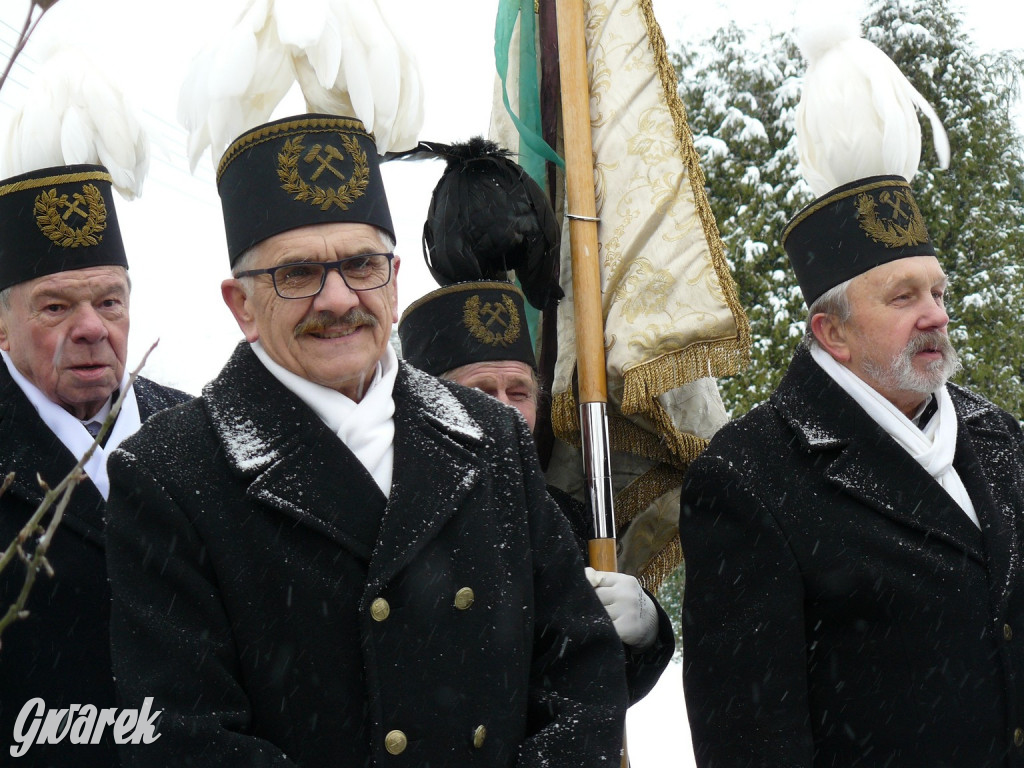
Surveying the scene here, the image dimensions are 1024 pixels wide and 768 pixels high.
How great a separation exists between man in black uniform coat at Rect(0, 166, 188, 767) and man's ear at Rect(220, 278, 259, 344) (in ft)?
1.76

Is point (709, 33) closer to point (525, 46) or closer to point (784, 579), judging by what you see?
point (525, 46)

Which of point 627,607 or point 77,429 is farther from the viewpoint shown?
point 627,607

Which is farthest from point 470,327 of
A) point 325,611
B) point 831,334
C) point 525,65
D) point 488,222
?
point 325,611

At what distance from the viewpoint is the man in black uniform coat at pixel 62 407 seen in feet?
9.25

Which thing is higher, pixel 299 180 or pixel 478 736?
pixel 299 180

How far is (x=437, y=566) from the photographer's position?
247 cm

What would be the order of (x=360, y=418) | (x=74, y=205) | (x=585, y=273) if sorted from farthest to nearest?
(x=585, y=273) < (x=74, y=205) < (x=360, y=418)

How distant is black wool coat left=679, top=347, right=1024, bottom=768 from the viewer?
9.99 feet

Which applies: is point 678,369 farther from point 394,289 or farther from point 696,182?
point 394,289

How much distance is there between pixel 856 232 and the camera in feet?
11.6

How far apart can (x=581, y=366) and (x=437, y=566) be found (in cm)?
166

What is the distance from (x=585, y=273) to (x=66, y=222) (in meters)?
1.61

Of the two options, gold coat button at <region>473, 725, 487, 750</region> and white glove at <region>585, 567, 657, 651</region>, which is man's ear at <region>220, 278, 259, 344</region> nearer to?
gold coat button at <region>473, 725, 487, 750</region>

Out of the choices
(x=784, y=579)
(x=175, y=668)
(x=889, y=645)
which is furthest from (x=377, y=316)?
(x=889, y=645)
